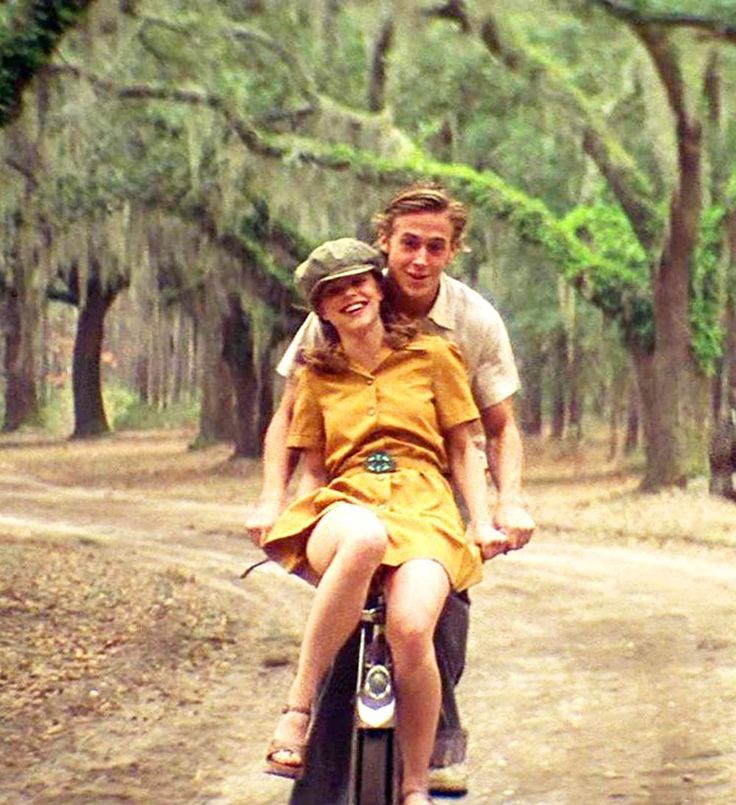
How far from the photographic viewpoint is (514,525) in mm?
3682

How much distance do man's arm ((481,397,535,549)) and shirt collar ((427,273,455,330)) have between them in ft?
0.84

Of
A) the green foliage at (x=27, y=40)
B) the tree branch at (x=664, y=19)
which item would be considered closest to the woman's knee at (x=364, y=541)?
the green foliage at (x=27, y=40)

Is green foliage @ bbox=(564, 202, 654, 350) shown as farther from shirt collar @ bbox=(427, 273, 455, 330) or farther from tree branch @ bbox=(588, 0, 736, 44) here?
shirt collar @ bbox=(427, 273, 455, 330)

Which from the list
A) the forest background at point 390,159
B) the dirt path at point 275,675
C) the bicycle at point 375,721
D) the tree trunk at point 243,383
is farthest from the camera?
the tree trunk at point 243,383

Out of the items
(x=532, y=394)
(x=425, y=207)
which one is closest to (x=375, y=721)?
(x=425, y=207)

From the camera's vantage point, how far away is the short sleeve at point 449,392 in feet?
12.1

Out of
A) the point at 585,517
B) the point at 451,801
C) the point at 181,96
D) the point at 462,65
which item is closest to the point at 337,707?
the point at 451,801

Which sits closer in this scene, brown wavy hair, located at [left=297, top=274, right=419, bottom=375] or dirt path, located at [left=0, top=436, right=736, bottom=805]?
brown wavy hair, located at [left=297, top=274, right=419, bottom=375]

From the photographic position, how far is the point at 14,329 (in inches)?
1330

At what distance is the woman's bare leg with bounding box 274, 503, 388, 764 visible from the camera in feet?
11.0

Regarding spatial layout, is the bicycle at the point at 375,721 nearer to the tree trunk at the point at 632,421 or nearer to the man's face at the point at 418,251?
the man's face at the point at 418,251

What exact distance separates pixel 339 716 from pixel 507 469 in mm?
733

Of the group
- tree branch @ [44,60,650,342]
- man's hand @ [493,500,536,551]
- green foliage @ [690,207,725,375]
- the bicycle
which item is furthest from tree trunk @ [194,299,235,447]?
the bicycle

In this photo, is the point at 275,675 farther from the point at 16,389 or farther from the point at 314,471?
the point at 16,389
